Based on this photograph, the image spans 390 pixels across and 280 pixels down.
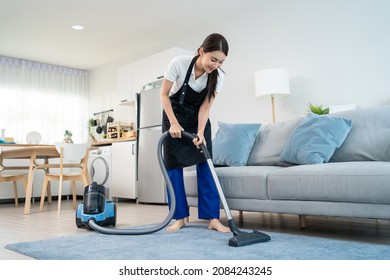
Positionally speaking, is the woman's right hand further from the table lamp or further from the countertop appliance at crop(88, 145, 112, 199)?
the countertop appliance at crop(88, 145, 112, 199)

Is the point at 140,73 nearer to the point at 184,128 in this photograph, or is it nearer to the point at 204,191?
the point at 184,128

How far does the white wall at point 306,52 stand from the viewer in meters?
3.44

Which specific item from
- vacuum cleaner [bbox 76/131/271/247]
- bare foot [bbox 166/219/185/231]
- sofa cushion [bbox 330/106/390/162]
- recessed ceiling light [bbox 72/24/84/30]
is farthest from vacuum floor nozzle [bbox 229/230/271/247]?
recessed ceiling light [bbox 72/24/84/30]

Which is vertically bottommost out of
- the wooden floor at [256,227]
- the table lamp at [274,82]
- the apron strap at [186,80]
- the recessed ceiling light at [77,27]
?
the wooden floor at [256,227]

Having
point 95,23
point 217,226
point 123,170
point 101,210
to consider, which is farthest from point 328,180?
point 95,23

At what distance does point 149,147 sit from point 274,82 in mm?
1843

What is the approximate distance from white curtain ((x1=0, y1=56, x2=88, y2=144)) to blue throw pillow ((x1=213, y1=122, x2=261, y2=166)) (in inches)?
172

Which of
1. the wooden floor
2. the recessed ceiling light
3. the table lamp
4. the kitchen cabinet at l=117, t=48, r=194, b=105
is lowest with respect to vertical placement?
the wooden floor

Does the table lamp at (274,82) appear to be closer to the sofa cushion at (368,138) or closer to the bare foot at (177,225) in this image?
the sofa cushion at (368,138)

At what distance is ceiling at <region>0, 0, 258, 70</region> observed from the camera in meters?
4.34

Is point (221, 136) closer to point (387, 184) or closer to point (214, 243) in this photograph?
point (214, 243)

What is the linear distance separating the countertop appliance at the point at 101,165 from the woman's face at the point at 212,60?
3.53 metres

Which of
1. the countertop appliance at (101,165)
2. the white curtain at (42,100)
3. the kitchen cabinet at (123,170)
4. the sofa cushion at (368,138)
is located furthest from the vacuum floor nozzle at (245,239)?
the white curtain at (42,100)
